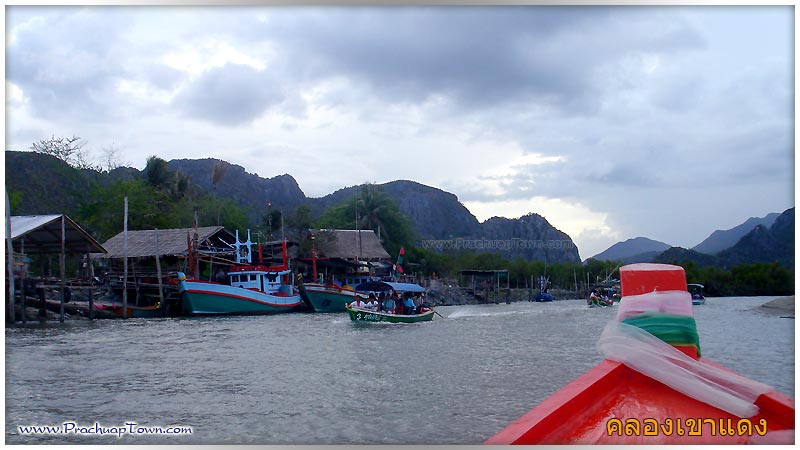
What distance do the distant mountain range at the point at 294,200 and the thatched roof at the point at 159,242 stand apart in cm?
209

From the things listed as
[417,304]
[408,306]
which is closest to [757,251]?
[408,306]

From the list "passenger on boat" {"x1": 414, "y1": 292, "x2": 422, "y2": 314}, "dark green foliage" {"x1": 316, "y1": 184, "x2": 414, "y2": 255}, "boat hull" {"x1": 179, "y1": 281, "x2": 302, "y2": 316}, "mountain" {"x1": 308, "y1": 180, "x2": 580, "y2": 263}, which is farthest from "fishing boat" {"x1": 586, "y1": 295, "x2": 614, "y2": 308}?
"boat hull" {"x1": 179, "y1": 281, "x2": 302, "y2": 316}

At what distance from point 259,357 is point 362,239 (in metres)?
20.2

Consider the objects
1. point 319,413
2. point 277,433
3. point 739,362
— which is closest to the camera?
point 277,433

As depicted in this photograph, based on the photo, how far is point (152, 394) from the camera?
736cm

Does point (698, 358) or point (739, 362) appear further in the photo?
point (739, 362)

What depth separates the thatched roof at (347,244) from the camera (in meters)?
30.7

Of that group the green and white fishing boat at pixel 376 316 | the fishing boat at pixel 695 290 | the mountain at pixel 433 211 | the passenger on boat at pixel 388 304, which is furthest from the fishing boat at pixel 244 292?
the fishing boat at pixel 695 290

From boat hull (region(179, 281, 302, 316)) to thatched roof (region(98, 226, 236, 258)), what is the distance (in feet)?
6.27

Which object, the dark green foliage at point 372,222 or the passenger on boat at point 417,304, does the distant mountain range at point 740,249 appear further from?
the dark green foliage at point 372,222

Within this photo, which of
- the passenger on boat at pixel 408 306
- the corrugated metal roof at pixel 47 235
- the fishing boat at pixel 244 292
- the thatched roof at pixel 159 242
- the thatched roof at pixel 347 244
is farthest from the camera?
the thatched roof at pixel 347 244

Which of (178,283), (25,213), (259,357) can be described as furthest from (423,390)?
(178,283)

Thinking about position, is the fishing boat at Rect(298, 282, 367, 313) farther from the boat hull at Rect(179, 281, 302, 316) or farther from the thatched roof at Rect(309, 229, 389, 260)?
the thatched roof at Rect(309, 229, 389, 260)

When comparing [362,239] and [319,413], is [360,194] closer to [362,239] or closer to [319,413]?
[362,239]
